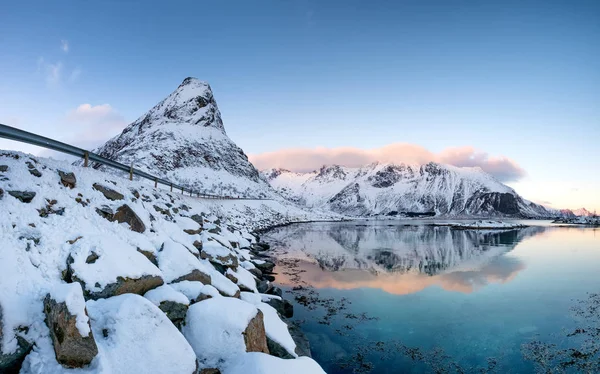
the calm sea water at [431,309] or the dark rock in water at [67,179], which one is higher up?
the dark rock in water at [67,179]

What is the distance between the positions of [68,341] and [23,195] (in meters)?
5.11

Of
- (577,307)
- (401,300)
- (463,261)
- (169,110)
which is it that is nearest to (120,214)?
(401,300)

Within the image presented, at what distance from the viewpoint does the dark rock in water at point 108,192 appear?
34.4 feet

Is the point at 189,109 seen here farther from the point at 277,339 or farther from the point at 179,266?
the point at 277,339

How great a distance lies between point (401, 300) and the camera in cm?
1739

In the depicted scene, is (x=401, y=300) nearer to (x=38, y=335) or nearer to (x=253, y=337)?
(x=253, y=337)

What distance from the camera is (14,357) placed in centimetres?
439

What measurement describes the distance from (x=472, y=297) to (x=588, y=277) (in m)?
13.6

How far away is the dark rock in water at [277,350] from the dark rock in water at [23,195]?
7224 mm

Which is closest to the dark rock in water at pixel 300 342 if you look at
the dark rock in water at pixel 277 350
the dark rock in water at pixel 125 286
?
the dark rock in water at pixel 277 350

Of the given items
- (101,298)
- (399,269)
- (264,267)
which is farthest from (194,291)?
(399,269)

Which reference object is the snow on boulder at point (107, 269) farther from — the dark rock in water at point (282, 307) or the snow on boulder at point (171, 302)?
the dark rock in water at point (282, 307)

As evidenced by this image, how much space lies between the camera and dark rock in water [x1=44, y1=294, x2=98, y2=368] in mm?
4414

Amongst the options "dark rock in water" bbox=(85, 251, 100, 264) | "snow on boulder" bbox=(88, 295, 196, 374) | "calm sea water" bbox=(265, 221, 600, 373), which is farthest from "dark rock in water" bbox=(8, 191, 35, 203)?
"calm sea water" bbox=(265, 221, 600, 373)
